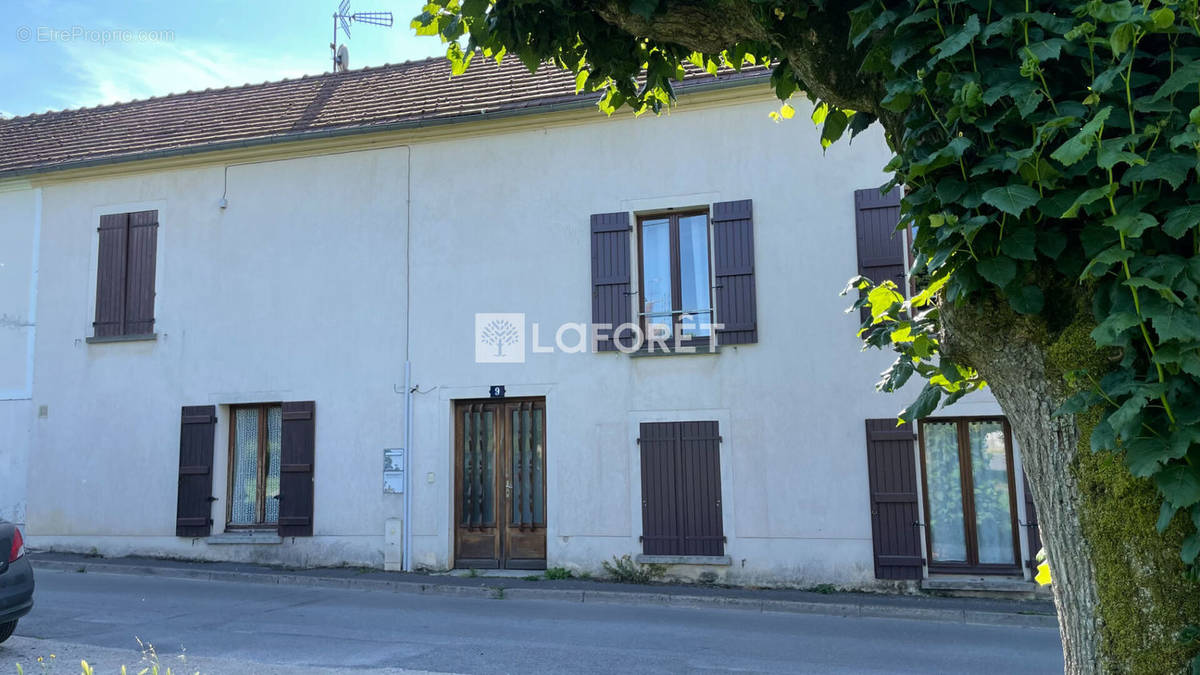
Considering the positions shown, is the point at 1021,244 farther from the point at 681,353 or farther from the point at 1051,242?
the point at 681,353

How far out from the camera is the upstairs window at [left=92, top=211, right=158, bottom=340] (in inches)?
492

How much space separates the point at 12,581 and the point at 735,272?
24.5 ft

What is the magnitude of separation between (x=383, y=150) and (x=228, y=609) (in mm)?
6030

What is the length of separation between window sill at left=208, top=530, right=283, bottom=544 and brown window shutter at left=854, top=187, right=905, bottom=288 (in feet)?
26.3

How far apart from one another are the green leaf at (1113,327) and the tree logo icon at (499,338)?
9122 mm

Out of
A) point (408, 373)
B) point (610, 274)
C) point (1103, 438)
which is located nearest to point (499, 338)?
point (408, 373)

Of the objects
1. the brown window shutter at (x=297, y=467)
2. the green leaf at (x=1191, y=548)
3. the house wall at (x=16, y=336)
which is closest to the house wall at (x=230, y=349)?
the brown window shutter at (x=297, y=467)

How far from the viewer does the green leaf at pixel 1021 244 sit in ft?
7.96

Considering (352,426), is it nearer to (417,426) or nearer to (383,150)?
(417,426)

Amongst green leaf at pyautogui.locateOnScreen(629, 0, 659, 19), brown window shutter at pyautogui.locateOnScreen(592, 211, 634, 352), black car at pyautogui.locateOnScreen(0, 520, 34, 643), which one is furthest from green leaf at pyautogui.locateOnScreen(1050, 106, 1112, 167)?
brown window shutter at pyautogui.locateOnScreen(592, 211, 634, 352)

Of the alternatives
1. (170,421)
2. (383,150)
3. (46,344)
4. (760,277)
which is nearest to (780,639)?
(760,277)

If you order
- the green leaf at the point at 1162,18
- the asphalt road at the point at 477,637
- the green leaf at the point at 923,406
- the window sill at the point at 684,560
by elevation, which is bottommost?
the asphalt road at the point at 477,637

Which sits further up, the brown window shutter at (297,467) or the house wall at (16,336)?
the house wall at (16,336)

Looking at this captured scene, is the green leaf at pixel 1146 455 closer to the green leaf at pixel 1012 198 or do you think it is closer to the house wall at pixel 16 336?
the green leaf at pixel 1012 198
